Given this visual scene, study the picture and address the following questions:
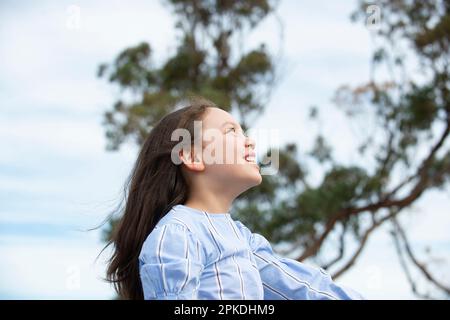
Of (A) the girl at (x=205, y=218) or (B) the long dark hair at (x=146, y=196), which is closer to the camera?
(A) the girl at (x=205, y=218)

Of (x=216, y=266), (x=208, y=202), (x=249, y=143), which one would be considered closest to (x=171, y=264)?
(x=216, y=266)

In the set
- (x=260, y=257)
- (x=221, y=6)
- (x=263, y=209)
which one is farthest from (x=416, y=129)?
(x=260, y=257)

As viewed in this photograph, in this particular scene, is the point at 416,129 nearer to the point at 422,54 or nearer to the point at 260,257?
the point at 422,54

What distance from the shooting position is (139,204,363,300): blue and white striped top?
1225mm

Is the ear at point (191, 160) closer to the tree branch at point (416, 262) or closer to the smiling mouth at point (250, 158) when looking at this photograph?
the smiling mouth at point (250, 158)

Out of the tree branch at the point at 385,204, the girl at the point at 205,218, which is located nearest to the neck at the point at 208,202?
the girl at the point at 205,218

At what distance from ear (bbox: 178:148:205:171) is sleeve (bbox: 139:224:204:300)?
0.68ft

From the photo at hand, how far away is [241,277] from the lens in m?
1.36

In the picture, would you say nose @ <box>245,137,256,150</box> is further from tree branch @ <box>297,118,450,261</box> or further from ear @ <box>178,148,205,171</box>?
tree branch @ <box>297,118,450,261</box>

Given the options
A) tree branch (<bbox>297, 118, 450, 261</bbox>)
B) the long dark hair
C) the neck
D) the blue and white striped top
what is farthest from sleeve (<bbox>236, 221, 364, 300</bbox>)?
tree branch (<bbox>297, 118, 450, 261</bbox>)

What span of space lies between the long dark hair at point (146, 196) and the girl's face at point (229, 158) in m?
0.06

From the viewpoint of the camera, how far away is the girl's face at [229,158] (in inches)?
58.5

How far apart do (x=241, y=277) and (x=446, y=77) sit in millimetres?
6971

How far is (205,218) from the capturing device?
145cm
